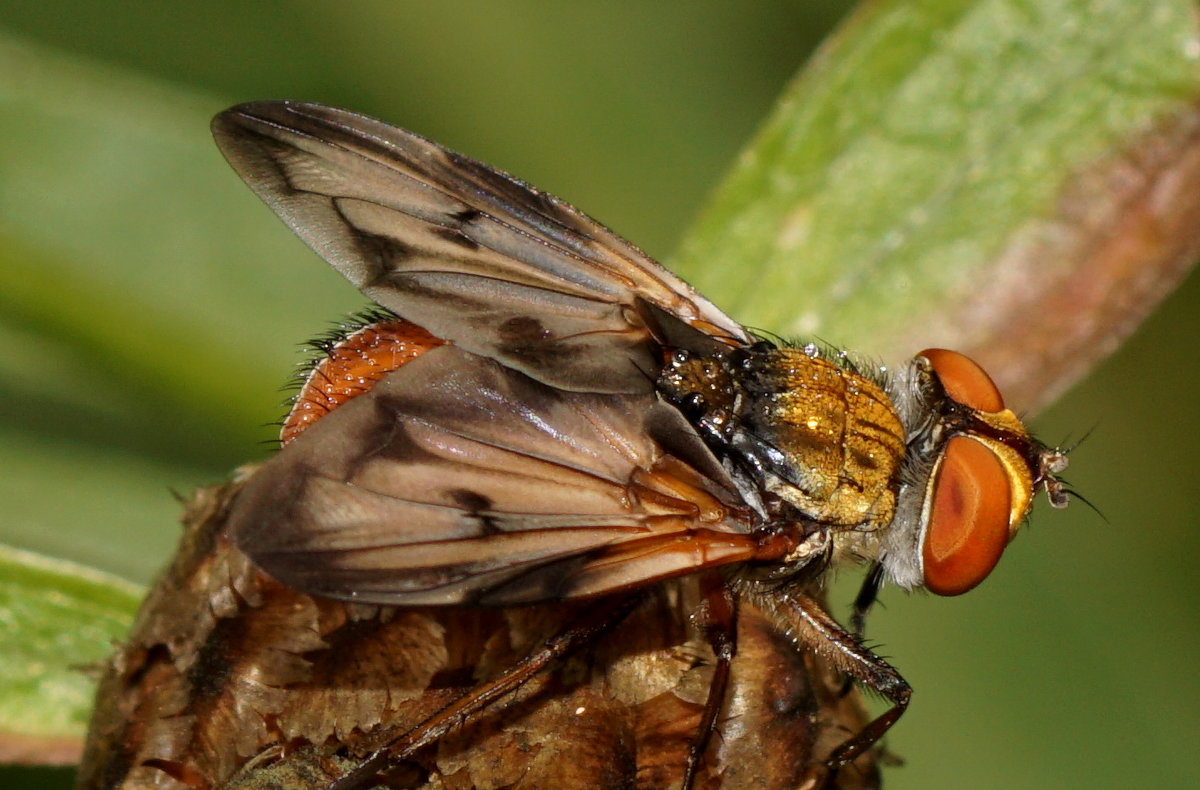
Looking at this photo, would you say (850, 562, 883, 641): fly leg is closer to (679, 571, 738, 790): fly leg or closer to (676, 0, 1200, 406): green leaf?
(679, 571, 738, 790): fly leg

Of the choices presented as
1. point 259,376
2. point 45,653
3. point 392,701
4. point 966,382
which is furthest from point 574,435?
point 259,376

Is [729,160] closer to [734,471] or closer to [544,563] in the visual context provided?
[734,471]

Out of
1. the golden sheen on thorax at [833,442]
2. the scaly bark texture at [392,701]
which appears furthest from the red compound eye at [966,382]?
the scaly bark texture at [392,701]

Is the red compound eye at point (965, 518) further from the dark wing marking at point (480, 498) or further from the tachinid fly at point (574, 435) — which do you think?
the dark wing marking at point (480, 498)

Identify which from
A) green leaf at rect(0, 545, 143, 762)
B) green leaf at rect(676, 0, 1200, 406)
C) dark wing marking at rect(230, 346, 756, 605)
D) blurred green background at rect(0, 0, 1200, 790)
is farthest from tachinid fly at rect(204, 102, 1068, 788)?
blurred green background at rect(0, 0, 1200, 790)

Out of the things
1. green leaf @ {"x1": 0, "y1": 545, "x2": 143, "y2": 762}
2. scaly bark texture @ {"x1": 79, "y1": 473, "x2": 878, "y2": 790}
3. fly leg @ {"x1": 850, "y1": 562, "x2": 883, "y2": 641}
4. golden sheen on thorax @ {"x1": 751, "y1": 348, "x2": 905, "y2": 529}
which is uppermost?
golden sheen on thorax @ {"x1": 751, "y1": 348, "x2": 905, "y2": 529}

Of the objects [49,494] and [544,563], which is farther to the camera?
[49,494]

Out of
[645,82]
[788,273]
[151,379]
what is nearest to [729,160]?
[645,82]
